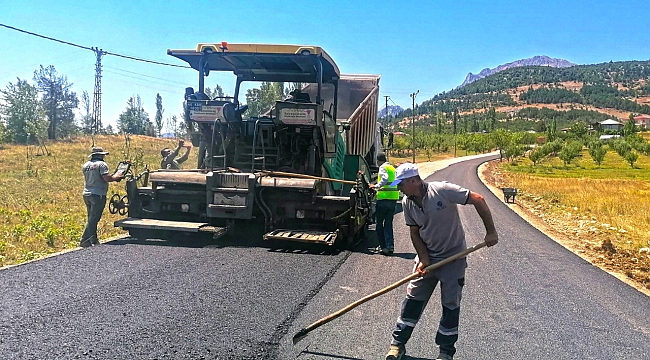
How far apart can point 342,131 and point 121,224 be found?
4.35 meters

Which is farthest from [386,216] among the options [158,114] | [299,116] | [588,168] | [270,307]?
[158,114]

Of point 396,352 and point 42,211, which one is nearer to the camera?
point 396,352

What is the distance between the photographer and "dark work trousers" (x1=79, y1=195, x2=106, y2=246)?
7.79 m

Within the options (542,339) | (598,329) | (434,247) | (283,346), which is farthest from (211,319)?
(598,329)

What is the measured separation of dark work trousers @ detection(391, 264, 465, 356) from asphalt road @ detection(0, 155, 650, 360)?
0.62 ft

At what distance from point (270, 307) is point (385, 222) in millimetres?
3301

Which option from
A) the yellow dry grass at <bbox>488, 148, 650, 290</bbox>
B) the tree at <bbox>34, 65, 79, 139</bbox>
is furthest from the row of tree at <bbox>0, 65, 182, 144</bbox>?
the yellow dry grass at <bbox>488, 148, 650, 290</bbox>

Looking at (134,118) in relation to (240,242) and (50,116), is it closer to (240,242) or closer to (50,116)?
(50,116)

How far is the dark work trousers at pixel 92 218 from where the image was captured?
7.79 meters

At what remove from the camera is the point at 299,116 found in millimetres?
8211

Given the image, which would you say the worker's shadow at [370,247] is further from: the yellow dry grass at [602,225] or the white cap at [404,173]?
the white cap at [404,173]

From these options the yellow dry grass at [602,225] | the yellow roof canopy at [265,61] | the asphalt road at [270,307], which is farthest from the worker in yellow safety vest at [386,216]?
the yellow dry grass at [602,225]

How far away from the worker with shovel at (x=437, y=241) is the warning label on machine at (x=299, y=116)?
4256mm

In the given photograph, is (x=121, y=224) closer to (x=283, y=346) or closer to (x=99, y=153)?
(x=99, y=153)
